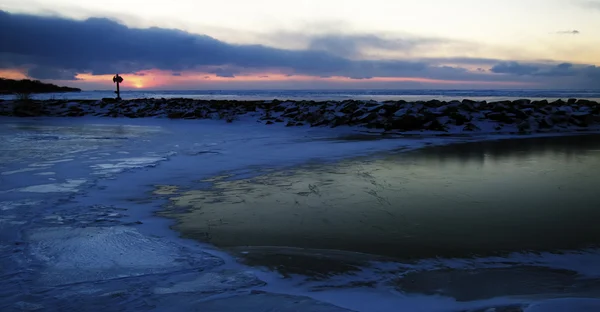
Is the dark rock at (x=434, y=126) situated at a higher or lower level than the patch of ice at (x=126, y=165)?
higher

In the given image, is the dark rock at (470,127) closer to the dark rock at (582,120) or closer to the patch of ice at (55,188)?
the dark rock at (582,120)

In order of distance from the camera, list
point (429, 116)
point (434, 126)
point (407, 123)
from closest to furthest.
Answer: point (434, 126) → point (407, 123) → point (429, 116)

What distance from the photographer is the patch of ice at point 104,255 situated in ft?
8.77

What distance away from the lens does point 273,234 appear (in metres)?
3.39

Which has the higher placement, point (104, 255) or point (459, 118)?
point (459, 118)

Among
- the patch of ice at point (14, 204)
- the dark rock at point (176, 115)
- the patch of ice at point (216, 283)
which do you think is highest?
the dark rock at point (176, 115)

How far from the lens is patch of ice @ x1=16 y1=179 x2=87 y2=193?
191 inches

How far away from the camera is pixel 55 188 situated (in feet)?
16.3

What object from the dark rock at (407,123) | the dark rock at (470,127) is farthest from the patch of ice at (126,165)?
the dark rock at (470,127)

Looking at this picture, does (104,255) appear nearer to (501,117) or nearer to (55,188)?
(55,188)

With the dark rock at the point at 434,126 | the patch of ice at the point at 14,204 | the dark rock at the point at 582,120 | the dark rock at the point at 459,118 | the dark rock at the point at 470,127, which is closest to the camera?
the patch of ice at the point at 14,204

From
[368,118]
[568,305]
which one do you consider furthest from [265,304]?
[368,118]

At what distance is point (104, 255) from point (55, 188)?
247 cm

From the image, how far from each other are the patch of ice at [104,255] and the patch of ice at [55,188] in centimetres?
150
